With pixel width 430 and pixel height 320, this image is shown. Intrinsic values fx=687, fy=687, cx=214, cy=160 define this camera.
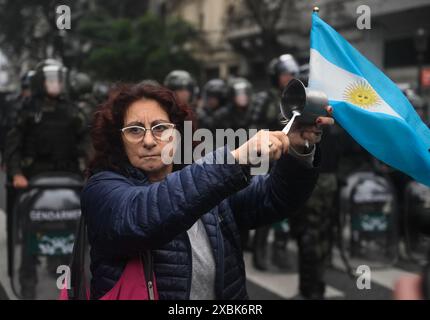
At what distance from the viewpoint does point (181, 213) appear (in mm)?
1953

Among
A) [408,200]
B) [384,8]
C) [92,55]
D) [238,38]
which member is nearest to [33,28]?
[92,55]

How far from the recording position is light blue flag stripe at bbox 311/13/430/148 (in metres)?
2.69

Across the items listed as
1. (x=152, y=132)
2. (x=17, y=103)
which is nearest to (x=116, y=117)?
(x=152, y=132)

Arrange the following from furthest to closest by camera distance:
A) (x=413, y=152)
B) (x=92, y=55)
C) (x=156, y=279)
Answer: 1. (x=92, y=55)
2. (x=413, y=152)
3. (x=156, y=279)

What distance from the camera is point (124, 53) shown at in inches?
962

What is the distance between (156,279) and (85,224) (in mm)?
389

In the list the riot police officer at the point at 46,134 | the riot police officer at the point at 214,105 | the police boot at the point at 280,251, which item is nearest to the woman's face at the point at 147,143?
the riot police officer at the point at 46,134

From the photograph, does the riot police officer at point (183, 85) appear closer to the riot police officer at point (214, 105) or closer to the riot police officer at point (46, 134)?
the riot police officer at point (214, 105)

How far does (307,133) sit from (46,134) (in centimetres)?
402

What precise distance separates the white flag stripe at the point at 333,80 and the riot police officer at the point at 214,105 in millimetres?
5296

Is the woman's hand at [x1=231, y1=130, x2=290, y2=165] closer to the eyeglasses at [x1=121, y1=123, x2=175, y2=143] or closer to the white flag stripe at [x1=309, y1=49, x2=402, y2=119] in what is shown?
the eyeglasses at [x1=121, y1=123, x2=175, y2=143]

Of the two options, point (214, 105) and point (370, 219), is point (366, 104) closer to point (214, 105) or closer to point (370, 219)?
point (370, 219)

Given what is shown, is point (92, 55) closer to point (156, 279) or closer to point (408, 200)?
point (408, 200)

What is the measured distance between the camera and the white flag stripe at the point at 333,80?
2627mm
